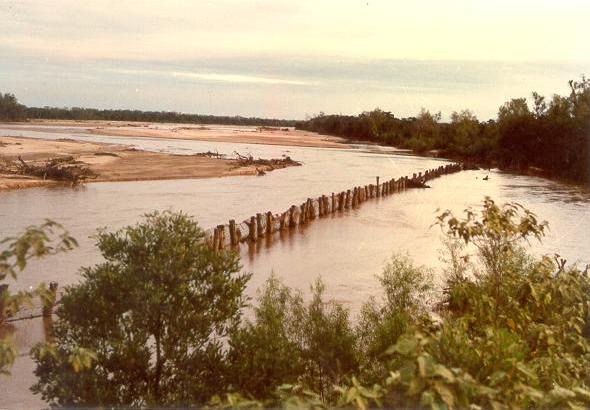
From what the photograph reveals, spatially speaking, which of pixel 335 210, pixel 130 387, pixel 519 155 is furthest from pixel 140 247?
pixel 519 155

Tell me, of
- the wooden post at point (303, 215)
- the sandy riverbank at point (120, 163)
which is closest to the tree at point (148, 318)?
the wooden post at point (303, 215)

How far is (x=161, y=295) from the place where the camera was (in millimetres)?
10023

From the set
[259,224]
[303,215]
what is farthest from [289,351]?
[303,215]

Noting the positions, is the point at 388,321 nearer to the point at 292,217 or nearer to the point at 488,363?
the point at 488,363

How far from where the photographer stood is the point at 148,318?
33.4 feet

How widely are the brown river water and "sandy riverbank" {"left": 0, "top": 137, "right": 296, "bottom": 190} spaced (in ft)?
8.07

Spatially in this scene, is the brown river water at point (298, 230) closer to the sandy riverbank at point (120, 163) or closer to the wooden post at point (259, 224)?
the wooden post at point (259, 224)

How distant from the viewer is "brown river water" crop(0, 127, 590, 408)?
22.8 meters

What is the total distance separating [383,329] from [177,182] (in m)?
41.2

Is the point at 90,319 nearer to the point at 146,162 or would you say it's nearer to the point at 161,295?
the point at 161,295

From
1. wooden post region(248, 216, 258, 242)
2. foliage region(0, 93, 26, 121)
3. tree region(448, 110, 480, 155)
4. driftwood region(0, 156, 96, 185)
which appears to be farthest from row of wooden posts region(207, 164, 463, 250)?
foliage region(0, 93, 26, 121)

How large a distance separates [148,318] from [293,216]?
83.6ft

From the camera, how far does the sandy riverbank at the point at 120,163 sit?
2060 inches

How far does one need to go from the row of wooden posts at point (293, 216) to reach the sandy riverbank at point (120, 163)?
1547 centimetres
